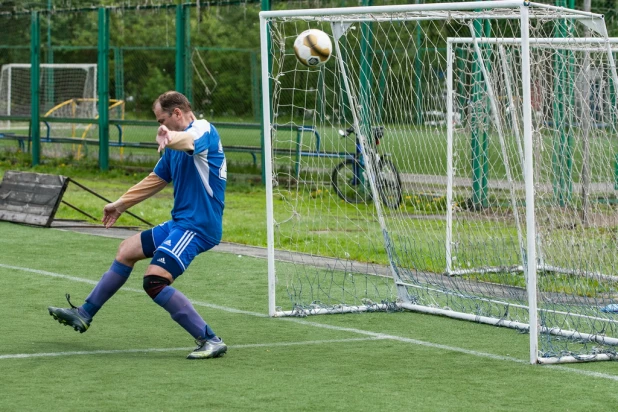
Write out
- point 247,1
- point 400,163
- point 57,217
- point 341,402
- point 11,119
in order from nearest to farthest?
point 341,402, point 400,163, point 57,217, point 247,1, point 11,119

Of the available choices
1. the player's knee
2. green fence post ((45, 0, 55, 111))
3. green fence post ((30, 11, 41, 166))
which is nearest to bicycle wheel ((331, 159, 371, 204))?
the player's knee

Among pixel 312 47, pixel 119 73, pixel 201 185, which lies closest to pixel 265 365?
pixel 201 185

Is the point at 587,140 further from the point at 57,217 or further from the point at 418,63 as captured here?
the point at 57,217

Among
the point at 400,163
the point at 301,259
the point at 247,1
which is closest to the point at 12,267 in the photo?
the point at 301,259

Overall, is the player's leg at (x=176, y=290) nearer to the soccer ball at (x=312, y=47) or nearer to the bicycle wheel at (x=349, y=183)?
the soccer ball at (x=312, y=47)

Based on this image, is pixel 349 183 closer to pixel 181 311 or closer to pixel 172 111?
pixel 172 111

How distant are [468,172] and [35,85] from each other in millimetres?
14125

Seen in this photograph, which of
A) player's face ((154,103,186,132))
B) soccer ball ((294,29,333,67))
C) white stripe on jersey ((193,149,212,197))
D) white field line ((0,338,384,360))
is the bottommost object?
white field line ((0,338,384,360))

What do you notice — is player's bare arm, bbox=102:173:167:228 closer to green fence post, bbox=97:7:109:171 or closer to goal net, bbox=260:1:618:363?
goal net, bbox=260:1:618:363

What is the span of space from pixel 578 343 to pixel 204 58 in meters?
13.8

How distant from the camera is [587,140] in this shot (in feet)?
31.7

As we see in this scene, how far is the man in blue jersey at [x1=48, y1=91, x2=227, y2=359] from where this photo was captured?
686 centimetres

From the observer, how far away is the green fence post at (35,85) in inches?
910

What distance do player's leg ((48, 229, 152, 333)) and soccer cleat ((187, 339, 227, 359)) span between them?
0.74m
